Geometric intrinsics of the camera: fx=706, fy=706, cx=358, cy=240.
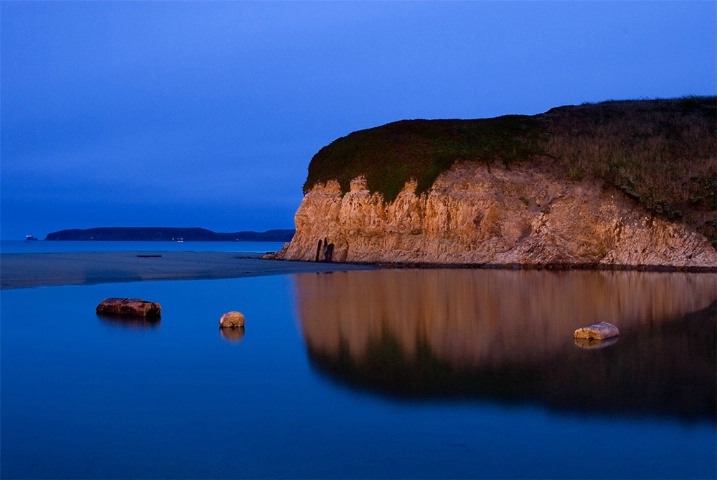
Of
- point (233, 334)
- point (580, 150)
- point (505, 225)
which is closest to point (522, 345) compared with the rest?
point (233, 334)

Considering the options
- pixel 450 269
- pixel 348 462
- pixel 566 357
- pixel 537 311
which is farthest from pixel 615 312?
pixel 450 269

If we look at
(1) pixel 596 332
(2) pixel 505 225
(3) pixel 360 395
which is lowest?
(3) pixel 360 395

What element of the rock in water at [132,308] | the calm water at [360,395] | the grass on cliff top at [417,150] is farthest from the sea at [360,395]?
the grass on cliff top at [417,150]

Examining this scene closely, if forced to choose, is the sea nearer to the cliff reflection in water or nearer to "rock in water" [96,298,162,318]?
the cliff reflection in water

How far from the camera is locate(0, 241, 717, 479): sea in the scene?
25.5ft

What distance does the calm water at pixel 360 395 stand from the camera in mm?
7762

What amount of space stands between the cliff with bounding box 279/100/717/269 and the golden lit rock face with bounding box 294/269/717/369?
35.1ft

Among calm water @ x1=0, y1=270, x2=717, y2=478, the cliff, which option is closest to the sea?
calm water @ x1=0, y1=270, x2=717, y2=478

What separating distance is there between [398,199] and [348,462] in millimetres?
45015

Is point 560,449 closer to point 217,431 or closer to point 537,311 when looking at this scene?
point 217,431

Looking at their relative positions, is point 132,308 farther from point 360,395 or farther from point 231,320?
point 360,395

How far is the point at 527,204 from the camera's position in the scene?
50.0 metres

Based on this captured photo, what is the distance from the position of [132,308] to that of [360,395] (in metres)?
11.8

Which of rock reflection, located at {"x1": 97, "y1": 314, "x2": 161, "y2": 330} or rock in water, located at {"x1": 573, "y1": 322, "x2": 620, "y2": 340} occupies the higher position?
rock reflection, located at {"x1": 97, "y1": 314, "x2": 161, "y2": 330}
